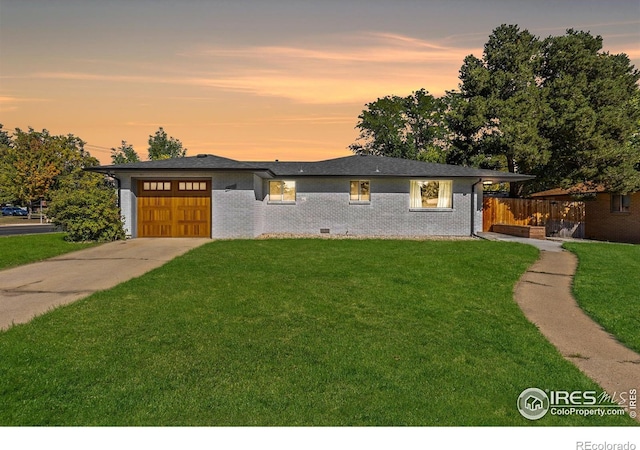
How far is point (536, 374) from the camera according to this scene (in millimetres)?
4418

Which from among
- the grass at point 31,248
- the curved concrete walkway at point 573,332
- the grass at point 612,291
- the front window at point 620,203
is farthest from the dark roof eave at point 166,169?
the front window at point 620,203

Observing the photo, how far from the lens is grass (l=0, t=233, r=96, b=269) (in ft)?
37.6

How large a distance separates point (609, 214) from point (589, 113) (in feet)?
22.6

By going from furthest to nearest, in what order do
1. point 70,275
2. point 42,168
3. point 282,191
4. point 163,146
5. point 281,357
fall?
point 163,146 → point 42,168 → point 282,191 → point 70,275 → point 281,357

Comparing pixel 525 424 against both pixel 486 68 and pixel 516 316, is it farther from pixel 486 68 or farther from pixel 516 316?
pixel 486 68

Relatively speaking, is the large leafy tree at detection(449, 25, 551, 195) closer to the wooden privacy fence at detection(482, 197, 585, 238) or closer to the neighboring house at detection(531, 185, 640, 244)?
the neighboring house at detection(531, 185, 640, 244)

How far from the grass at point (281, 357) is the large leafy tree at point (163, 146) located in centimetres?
5604

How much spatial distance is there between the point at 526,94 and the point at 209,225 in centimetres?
2458

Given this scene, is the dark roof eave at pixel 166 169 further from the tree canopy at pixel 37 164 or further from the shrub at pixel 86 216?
the tree canopy at pixel 37 164

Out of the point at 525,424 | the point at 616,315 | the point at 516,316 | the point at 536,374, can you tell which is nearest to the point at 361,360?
the point at 525,424

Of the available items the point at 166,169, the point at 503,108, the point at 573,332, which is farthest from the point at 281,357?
the point at 503,108

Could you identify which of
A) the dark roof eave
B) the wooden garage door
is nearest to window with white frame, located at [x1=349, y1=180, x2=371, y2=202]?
the dark roof eave

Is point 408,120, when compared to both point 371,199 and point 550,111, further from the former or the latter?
point 371,199

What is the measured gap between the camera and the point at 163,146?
197 feet
